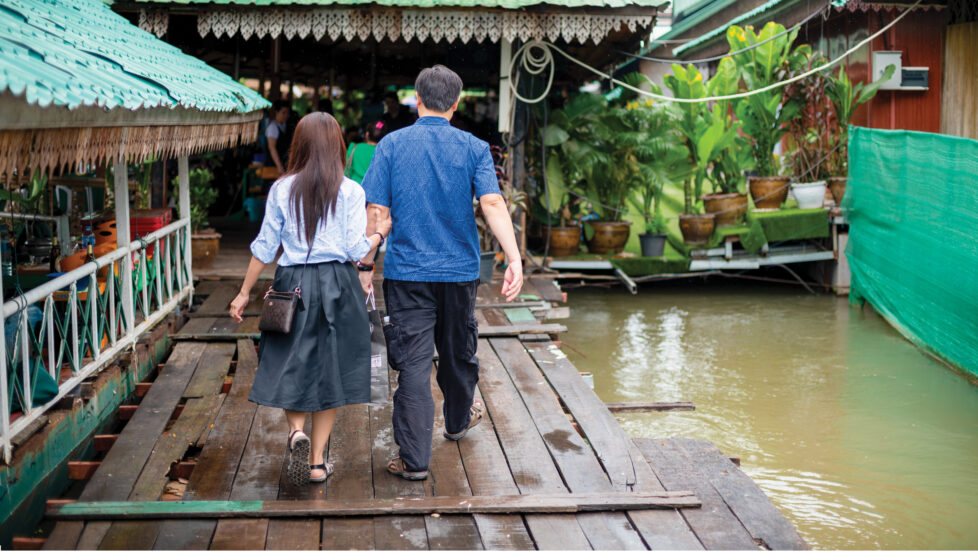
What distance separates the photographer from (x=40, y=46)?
3748mm

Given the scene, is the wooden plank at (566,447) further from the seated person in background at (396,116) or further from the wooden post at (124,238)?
the seated person in background at (396,116)

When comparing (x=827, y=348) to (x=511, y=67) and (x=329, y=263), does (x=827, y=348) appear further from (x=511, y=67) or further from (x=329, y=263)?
(x=329, y=263)

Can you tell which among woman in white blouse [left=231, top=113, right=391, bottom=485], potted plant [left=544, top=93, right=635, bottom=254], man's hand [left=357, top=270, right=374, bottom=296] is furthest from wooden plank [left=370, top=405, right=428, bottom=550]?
potted plant [left=544, top=93, right=635, bottom=254]

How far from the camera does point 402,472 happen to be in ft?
13.9

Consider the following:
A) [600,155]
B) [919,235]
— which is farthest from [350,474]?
[600,155]

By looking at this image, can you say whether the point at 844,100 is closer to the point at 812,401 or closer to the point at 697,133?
the point at 697,133

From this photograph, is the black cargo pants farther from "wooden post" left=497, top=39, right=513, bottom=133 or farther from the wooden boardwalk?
"wooden post" left=497, top=39, right=513, bottom=133

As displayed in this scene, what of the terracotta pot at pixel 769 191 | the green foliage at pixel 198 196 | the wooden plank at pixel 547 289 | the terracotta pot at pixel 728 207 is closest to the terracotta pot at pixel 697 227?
the terracotta pot at pixel 728 207

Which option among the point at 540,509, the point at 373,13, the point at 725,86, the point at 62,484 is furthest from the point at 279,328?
the point at 725,86

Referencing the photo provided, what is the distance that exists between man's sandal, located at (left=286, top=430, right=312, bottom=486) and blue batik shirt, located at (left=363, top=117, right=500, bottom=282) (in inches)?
31.9

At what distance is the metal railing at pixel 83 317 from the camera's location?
168 inches

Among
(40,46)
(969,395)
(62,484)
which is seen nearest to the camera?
(40,46)

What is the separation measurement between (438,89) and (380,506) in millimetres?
1839

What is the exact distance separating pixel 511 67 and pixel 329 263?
6.30 metres
